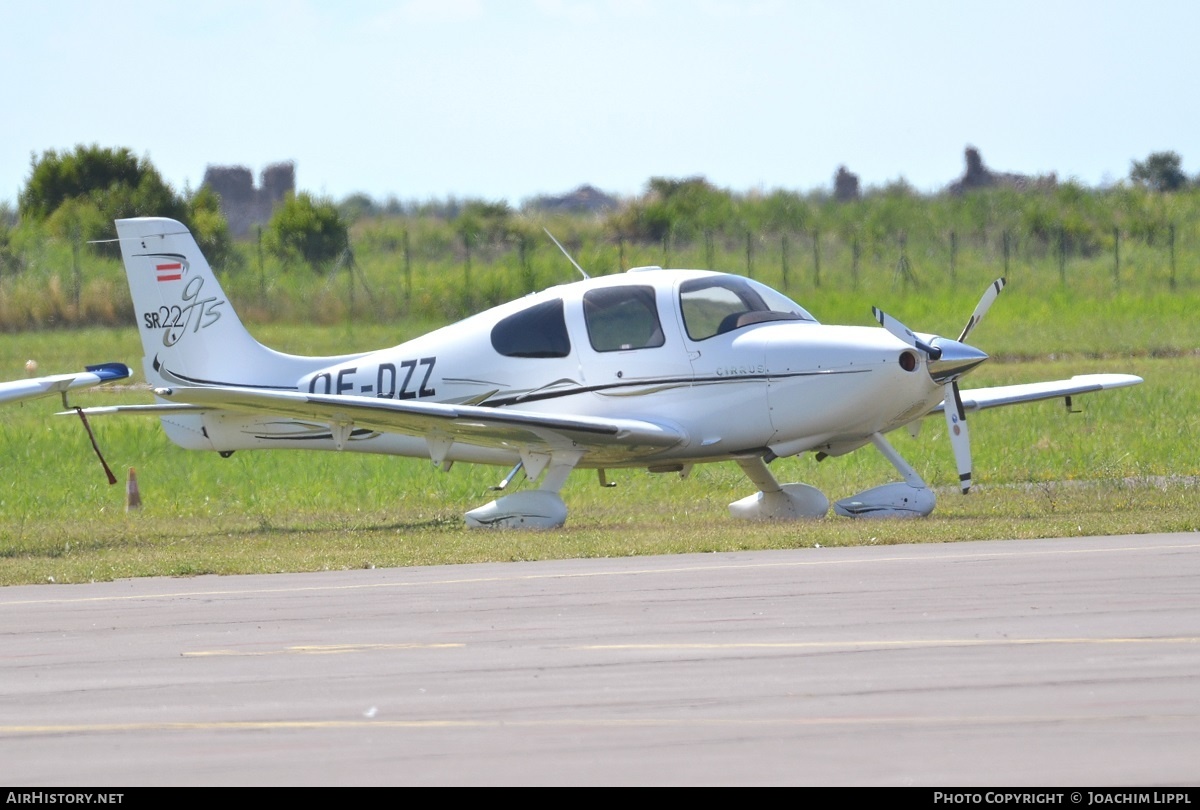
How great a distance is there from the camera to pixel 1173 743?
555 centimetres

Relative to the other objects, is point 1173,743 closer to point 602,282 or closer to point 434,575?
point 434,575

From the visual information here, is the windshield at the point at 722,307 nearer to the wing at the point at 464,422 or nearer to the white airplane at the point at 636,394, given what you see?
the white airplane at the point at 636,394

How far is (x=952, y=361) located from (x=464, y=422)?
4.13 metres

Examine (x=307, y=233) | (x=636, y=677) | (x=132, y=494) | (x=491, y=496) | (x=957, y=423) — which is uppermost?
(x=307, y=233)

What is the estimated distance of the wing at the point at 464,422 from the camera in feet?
45.5

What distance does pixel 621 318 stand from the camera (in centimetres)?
1482

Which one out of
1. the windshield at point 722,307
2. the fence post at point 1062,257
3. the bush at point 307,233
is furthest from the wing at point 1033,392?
the bush at point 307,233

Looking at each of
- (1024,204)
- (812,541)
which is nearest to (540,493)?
(812,541)

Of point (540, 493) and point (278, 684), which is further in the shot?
point (540, 493)

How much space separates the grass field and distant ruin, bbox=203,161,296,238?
151 feet

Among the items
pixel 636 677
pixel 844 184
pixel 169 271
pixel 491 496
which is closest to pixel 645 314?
pixel 491 496

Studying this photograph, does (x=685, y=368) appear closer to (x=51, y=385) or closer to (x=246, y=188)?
(x=51, y=385)

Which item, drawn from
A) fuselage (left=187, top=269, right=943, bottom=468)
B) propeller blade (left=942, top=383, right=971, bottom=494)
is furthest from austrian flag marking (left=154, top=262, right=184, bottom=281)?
propeller blade (left=942, top=383, right=971, bottom=494)

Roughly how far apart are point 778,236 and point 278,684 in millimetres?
44286
